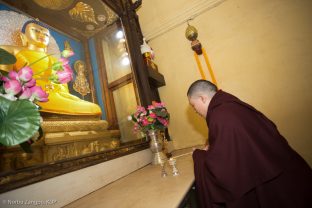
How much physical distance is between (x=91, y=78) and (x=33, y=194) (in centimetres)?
150

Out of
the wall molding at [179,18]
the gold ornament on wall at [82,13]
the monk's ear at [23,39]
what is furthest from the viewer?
the wall molding at [179,18]

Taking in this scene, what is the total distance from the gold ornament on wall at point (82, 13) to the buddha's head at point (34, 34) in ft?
1.75

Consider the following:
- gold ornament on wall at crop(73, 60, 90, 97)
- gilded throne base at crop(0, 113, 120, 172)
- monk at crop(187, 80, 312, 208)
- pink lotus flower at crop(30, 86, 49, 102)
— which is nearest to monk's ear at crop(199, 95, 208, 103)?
monk at crop(187, 80, 312, 208)

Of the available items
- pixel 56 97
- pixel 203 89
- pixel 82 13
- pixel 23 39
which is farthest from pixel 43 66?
pixel 203 89

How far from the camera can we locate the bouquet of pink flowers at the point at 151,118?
2213 millimetres

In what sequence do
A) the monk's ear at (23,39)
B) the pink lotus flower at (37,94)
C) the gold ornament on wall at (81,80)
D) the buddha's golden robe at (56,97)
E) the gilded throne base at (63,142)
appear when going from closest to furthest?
the pink lotus flower at (37,94) < the gilded throne base at (63,142) < the buddha's golden robe at (56,97) < the monk's ear at (23,39) < the gold ornament on wall at (81,80)

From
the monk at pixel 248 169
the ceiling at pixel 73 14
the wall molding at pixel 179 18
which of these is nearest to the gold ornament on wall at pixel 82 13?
the ceiling at pixel 73 14

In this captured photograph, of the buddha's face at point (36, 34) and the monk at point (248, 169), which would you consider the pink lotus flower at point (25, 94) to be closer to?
the monk at point (248, 169)

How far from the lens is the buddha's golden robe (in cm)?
175

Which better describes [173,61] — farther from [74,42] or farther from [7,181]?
[7,181]

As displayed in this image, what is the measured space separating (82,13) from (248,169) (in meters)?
2.67

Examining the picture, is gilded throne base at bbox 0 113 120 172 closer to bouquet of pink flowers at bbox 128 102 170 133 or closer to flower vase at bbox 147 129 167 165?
bouquet of pink flowers at bbox 128 102 170 133

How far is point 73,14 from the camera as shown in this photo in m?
2.47

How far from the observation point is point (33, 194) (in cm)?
111
